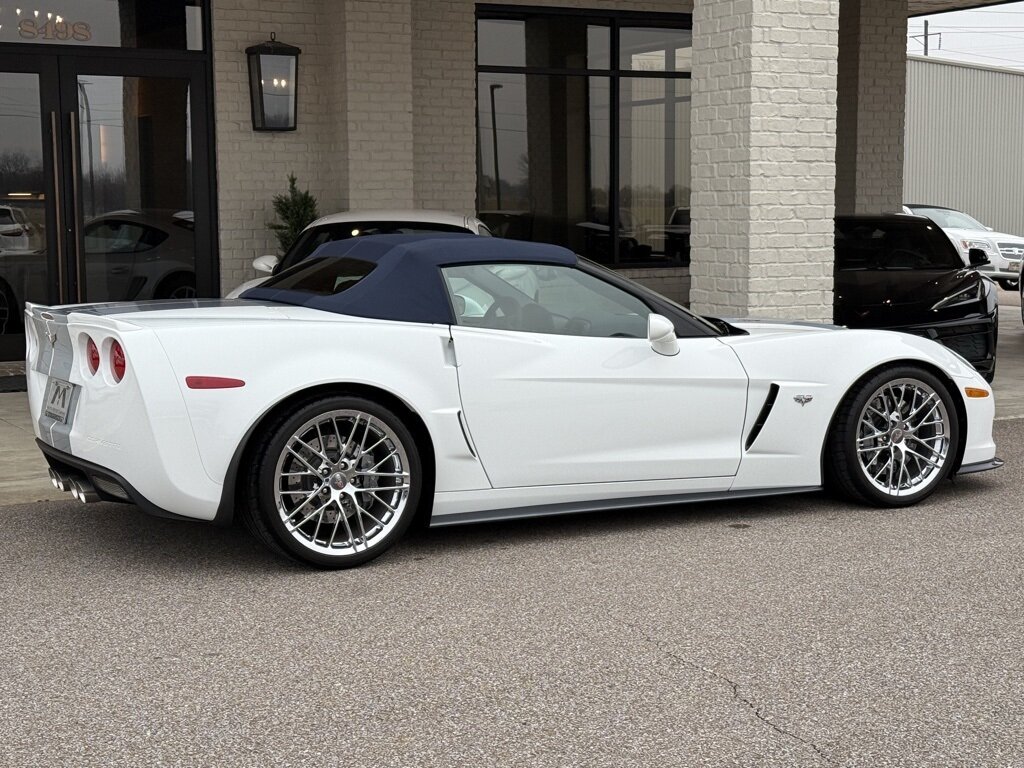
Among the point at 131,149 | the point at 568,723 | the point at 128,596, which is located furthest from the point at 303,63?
the point at 568,723

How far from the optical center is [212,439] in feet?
16.8

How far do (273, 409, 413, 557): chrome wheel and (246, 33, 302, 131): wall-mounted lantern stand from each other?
8.14 metres

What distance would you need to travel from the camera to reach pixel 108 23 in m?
12.3

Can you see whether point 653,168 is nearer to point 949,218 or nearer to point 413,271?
point 413,271

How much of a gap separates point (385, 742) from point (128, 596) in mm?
1798

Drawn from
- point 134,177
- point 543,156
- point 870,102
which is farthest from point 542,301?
point 870,102

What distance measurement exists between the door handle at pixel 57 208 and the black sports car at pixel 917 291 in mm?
6823

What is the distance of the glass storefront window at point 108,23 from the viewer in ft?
39.1

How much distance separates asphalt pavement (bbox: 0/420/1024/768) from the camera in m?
3.66

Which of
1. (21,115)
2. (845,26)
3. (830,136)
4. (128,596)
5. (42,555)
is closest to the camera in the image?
(128,596)

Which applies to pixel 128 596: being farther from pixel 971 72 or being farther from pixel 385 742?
pixel 971 72

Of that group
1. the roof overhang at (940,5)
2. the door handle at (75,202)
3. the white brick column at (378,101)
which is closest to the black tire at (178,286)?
the door handle at (75,202)

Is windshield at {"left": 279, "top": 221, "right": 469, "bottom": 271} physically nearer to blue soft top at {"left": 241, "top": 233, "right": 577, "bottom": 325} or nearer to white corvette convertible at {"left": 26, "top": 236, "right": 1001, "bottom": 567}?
white corvette convertible at {"left": 26, "top": 236, "right": 1001, "bottom": 567}

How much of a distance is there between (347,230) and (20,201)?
3.46 m
